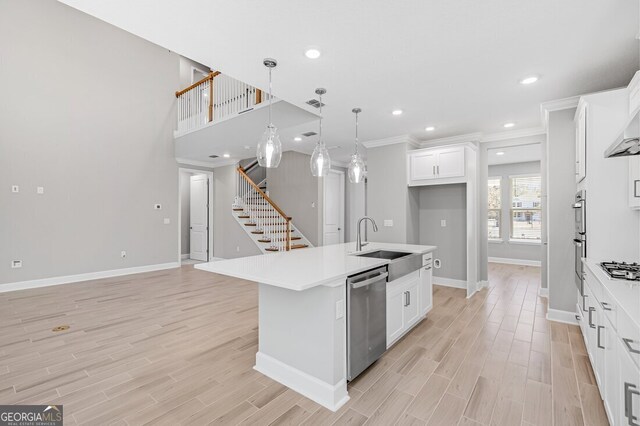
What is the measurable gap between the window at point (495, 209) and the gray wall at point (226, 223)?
260 inches

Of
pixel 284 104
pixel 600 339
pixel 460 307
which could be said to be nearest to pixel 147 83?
pixel 284 104

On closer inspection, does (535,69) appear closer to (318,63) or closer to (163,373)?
(318,63)

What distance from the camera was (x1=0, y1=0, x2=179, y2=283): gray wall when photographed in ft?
16.1

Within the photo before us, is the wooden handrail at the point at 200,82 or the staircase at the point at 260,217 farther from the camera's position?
the staircase at the point at 260,217

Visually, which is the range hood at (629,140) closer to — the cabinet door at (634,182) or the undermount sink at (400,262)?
the cabinet door at (634,182)

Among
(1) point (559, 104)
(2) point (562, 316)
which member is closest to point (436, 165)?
(1) point (559, 104)

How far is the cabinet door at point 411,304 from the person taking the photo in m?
3.03

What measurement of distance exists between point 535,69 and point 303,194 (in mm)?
5270

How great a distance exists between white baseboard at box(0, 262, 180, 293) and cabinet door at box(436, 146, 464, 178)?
632 cm

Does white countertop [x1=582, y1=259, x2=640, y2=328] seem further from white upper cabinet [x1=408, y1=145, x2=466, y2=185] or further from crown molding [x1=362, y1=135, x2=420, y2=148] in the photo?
crown molding [x1=362, y1=135, x2=420, y2=148]

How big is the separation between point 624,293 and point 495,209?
7.22 m

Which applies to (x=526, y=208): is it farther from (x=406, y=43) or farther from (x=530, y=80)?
(x=406, y=43)

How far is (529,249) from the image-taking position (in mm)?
7395

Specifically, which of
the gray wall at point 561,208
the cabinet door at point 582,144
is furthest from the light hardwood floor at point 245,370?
the cabinet door at point 582,144
